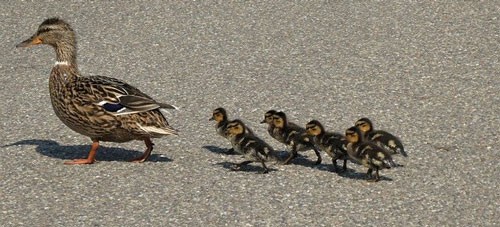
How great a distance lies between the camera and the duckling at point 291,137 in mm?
8469

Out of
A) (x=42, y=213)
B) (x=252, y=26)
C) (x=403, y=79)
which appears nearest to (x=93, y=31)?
(x=252, y=26)

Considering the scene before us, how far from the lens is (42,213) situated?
7.39m

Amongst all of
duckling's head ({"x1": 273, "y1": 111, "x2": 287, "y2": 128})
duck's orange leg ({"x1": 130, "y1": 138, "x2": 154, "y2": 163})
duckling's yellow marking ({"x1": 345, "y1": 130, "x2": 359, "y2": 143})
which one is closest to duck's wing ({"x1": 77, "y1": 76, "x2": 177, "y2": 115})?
duck's orange leg ({"x1": 130, "y1": 138, "x2": 154, "y2": 163})

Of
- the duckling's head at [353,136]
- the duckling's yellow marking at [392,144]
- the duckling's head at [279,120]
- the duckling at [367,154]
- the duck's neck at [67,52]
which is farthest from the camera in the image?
the duck's neck at [67,52]

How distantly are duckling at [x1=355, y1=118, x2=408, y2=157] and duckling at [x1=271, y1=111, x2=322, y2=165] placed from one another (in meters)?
0.42

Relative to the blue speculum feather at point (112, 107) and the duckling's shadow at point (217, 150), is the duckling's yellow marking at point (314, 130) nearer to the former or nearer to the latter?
the duckling's shadow at point (217, 150)

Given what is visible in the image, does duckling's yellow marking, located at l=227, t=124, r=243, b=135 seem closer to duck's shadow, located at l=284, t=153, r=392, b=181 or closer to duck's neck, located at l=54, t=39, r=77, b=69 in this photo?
duck's shadow, located at l=284, t=153, r=392, b=181

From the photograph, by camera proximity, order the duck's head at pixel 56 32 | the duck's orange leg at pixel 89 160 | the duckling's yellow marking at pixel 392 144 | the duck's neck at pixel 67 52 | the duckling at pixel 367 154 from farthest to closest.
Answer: the duck's head at pixel 56 32 → the duck's neck at pixel 67 52 → the duck's orange leg at pixel 89 160 → the duckling's yellow marking at pixel 392 144 → the duckling at pixel 367 154

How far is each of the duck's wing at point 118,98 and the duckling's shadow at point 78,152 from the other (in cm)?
53

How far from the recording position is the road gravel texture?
24.6 feet

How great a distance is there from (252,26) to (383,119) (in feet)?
10.4

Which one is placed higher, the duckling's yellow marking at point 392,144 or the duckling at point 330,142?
the duckling's yellow marking at point 392,144

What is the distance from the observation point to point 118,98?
27.4ft

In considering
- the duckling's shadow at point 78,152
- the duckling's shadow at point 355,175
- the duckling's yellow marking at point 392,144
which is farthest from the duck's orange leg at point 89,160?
the duckling's yellow marking at point 392,144
